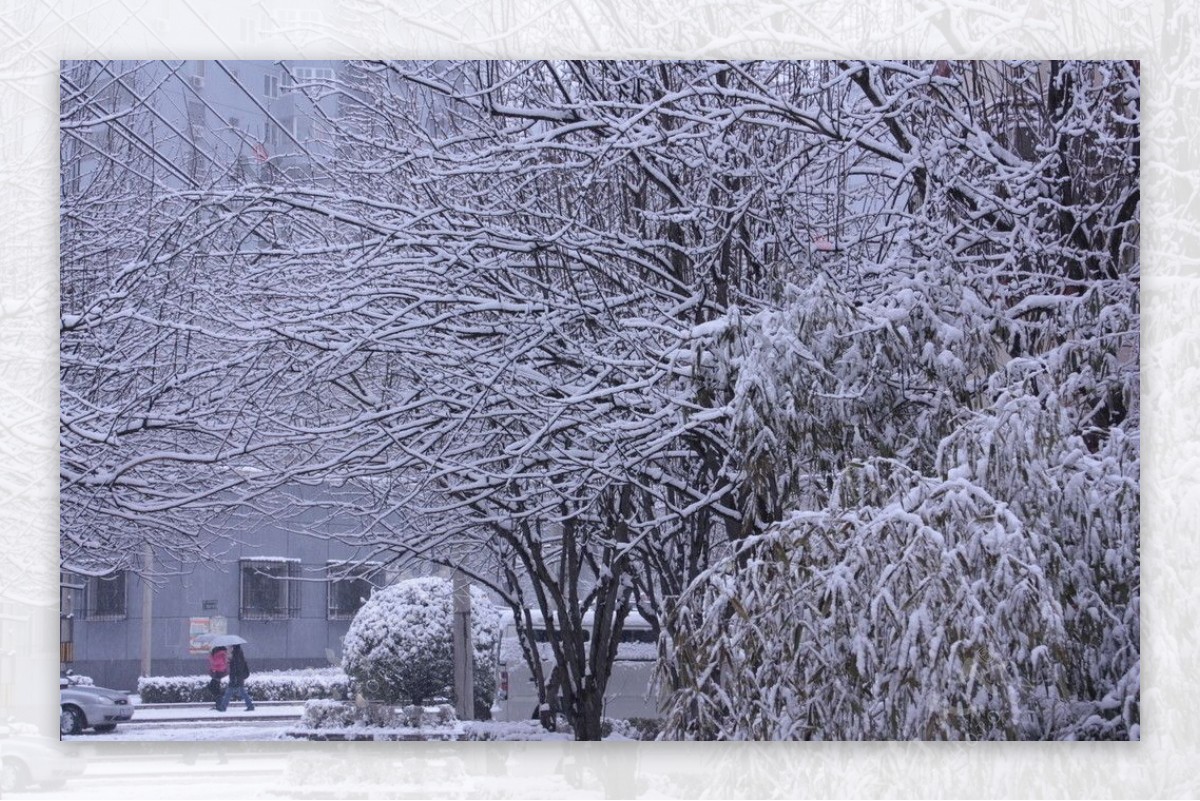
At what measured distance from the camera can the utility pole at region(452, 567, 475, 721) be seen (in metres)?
4.35

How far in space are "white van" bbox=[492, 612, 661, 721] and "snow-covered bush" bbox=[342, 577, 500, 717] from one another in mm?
38

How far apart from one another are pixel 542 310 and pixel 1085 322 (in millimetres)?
1626

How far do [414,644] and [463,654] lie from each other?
0.16 m

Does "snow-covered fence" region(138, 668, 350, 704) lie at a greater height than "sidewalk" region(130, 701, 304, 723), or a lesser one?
greater

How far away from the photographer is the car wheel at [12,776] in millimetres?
4320


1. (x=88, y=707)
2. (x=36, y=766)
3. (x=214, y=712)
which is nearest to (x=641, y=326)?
(x=214, y=712)

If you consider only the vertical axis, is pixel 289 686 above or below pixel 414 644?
below

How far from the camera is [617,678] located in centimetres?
436

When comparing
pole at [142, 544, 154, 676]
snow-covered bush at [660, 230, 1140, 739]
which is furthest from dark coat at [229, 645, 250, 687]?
snow-covered bush at [660, 230, 1140, 739]

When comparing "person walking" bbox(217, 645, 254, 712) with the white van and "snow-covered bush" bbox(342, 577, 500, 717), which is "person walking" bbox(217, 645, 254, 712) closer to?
"snow-covered bush" bbox(342, 577, 500, 717)

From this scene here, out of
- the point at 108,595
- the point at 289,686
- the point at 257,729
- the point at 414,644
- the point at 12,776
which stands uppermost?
the point at 108,595

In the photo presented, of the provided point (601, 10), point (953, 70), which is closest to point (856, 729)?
point (953, 70)

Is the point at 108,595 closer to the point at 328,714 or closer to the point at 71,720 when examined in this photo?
the point at 71,720

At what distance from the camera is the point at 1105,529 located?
4289mm
